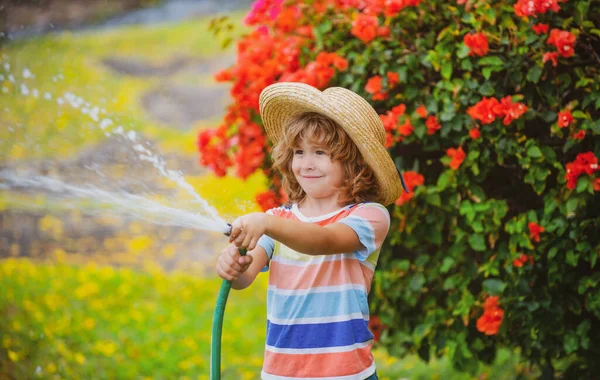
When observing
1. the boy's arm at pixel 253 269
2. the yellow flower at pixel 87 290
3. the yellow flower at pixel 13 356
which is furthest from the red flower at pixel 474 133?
the yellow flower at pixel 87 290

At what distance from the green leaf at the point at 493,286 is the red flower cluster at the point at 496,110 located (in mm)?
680

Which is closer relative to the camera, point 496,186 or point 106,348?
point 496,186

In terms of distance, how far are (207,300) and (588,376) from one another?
3679mm

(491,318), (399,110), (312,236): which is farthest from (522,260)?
(312,236)

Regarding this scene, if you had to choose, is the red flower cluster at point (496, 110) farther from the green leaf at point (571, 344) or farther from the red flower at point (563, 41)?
the green leaf at point (571, 344)

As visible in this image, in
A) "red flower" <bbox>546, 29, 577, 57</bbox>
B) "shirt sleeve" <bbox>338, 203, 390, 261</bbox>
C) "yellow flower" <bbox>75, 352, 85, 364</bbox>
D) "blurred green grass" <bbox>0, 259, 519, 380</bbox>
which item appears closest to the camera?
"shirt sleeve" <bbox>338, 203, 390, 261</bbox>

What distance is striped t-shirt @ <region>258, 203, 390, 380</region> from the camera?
2182mm

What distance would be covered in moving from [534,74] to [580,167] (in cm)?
41

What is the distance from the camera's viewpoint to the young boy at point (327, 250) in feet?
7.14

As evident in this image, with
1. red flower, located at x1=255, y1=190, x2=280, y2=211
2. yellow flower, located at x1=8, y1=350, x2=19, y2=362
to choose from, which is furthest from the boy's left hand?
yellow flower, located at x1=8, y1=350, x2=19, y2=362

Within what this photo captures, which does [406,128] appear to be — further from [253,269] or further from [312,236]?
[312,236]

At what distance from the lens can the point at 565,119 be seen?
2904mm

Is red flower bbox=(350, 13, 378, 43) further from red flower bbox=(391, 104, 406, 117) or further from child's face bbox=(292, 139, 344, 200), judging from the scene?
child's face bbox=(292, 139, 344, 200)

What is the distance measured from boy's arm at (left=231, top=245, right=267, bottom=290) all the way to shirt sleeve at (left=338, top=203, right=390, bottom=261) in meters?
0.29
